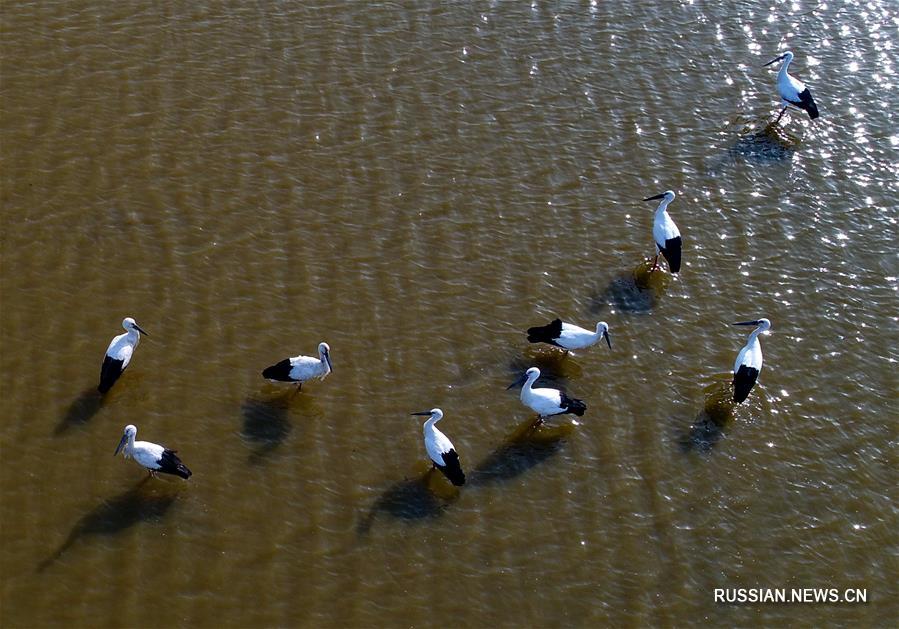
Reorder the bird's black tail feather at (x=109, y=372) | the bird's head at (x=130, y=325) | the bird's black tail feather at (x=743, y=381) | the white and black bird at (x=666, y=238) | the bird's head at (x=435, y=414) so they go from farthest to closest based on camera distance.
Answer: the white and black bird at (x=666, y=238) < the bird's black tail feather at (x=743, y=381) < the bird's head at (x=130, y=325) < the bird's black tail feather at (x=109, y=372) < the bird's head at (x=435, y=414)

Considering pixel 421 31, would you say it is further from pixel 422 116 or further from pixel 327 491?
pixel 327 491

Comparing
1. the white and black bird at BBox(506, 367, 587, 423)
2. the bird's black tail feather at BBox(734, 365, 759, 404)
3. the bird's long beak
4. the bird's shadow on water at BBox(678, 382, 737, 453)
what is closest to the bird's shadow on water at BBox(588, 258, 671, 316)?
the bird's long beak

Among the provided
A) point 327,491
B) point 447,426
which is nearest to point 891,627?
point 447,426

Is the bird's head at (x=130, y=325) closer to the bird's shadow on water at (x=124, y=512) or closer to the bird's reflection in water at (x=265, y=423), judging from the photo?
the bird's reflection in water at (x=265, y=423)

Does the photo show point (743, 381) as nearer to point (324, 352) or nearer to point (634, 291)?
point (634, 291)

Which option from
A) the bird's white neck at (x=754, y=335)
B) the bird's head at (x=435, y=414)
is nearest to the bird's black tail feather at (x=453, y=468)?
the bird's head at (x=435, y=414)

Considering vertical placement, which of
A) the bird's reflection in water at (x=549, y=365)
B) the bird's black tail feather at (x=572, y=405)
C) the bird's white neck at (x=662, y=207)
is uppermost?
the bird's white neck at (x=662, y=207)

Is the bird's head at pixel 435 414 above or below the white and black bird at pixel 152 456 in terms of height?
below

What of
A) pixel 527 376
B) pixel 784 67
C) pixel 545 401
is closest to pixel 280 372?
pixel 527 376
